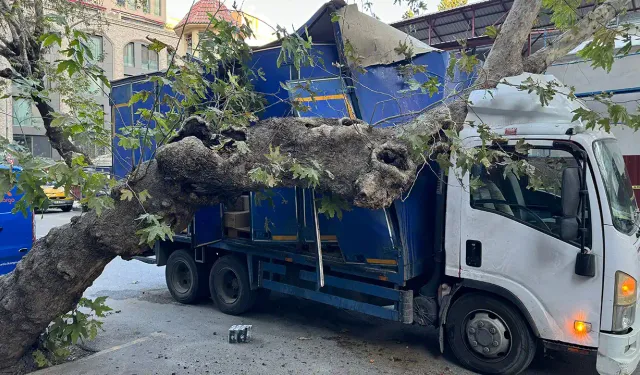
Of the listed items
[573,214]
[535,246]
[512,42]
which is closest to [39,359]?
[535,246]

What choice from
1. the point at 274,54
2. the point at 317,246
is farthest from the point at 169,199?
the point at 274,54

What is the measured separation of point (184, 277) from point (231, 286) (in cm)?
105

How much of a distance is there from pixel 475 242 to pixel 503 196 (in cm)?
51

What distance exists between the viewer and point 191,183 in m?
4.54

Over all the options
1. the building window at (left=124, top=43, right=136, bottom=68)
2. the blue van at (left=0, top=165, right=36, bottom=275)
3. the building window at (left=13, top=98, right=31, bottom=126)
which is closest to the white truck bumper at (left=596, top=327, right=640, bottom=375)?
the building window at (left=13, top=98, right=31, bottom=126)

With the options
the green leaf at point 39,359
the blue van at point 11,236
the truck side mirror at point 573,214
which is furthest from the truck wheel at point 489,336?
the blue van at point 11,236

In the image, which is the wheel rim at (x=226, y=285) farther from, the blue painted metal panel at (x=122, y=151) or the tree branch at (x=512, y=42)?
the tree branch at (x=512, y=42)

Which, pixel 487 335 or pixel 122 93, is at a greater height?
pixel 122 93

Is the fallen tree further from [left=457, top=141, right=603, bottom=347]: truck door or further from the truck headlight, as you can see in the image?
the truck headlight

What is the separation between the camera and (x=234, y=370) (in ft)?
16.3

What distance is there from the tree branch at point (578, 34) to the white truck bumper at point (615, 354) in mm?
2933

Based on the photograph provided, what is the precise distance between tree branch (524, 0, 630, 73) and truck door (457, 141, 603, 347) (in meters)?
1.62

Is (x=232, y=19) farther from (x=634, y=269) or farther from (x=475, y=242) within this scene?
(x=634, y=269)

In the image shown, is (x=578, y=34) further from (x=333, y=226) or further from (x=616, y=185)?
(x=333, y=226)
